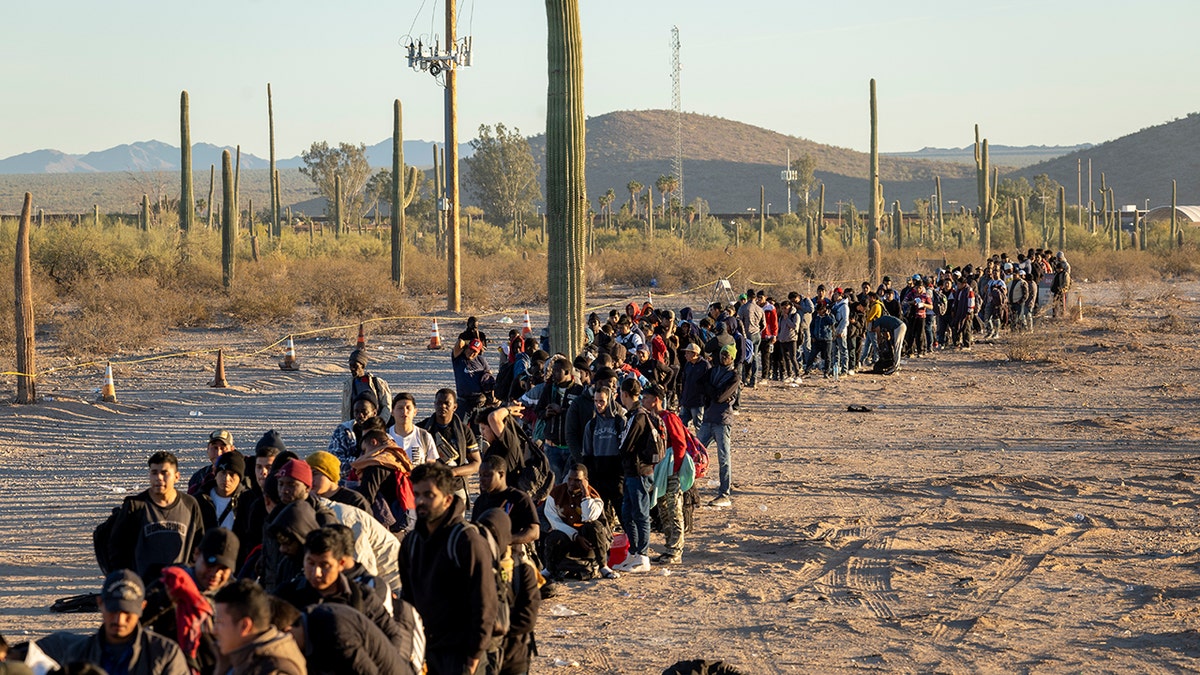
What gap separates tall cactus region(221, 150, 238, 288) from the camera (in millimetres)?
30047

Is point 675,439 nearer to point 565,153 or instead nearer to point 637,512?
point 637,512

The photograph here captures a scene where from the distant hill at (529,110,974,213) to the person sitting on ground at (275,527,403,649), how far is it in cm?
13378

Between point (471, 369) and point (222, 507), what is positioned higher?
point (471, 369)

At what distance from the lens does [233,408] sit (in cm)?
1809

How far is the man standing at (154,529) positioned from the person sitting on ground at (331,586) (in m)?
1.80

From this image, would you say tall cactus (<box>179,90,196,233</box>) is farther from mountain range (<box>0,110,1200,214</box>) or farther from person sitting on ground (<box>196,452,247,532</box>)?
mountain range (<box>0,110,1200,214</box>)

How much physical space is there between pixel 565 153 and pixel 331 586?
30.7 ft

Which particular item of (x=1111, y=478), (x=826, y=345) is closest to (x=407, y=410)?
(x=1111, y=478)

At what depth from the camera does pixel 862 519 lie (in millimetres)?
11734

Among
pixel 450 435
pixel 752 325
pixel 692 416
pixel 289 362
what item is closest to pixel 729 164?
pixel 289 362

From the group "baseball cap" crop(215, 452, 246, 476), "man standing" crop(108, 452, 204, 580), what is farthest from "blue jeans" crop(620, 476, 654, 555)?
"man standing" crop(108, 452, 204, 580)

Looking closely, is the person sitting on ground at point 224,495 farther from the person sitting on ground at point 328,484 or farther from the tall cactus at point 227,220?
the tall cactus at point 227,220

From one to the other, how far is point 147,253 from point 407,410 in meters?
27.5

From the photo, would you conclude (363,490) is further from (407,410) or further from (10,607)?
(10,607)
